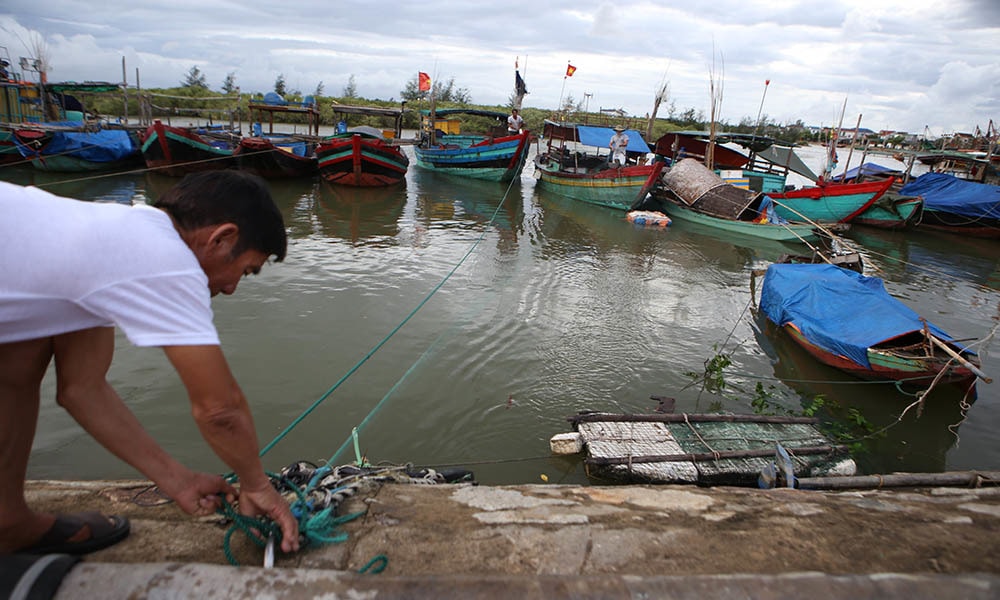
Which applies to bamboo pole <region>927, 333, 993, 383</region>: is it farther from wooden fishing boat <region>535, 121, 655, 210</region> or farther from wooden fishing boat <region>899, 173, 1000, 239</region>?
wooden fishing boat <region>899, 173, 1000, 239</region>

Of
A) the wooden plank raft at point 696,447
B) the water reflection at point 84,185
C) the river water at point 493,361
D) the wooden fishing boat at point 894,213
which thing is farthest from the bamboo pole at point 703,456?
the wooden fishing boat at point 894,213

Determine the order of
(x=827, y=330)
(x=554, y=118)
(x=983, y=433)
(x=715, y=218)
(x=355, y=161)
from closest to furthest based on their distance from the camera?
1. (x=983, y=433)
2. (x=827, y=330)
3. (x=715, y=218)
4. (x=355, y=161)
5. (x=554, y=118)

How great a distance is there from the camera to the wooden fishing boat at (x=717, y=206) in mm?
13586

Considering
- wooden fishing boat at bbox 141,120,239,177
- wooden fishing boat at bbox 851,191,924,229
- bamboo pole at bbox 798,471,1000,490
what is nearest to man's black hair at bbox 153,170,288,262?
bamboo pole at bbox 798,471,1000,490

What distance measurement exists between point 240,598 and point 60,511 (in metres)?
1.07

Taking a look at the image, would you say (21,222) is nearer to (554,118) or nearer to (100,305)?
(100,305)

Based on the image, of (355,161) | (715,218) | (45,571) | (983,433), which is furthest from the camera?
(355,161)

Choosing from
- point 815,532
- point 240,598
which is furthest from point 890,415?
point 240,598

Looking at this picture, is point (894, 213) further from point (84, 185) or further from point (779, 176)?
point (84, 185)

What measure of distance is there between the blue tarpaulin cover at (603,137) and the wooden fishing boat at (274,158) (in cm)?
1029

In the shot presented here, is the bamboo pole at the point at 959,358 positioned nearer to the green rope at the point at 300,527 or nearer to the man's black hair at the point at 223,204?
the green rope at the point at 300,527

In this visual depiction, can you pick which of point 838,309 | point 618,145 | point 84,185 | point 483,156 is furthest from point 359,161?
point 838,309

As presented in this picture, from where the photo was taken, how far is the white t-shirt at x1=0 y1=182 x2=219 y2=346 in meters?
1.01

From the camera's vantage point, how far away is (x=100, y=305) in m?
1.05
